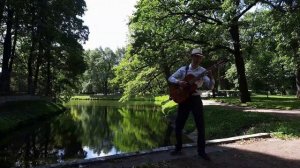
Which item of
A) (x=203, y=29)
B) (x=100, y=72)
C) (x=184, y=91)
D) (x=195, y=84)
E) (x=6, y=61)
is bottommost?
(x=184, y=91)

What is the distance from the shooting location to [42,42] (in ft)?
122

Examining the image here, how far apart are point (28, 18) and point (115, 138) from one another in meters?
18.0

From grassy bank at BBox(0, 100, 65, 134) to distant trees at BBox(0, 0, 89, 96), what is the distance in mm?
2356

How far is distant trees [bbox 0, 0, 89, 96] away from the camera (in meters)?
35.1

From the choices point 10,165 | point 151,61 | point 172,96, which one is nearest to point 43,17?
point 151,61

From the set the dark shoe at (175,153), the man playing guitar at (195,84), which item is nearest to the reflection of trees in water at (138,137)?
the dark shoe at (175,153)

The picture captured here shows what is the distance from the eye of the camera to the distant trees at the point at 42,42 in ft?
115

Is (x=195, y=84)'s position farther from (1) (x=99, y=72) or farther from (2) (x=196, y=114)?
(1) (x=99, y=72)

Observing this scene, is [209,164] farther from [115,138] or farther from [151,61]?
[151,61]

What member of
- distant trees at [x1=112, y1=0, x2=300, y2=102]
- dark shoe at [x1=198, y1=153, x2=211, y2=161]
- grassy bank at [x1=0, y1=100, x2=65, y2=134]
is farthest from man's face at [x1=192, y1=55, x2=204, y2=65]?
distant trees at [x1=112, y1=0, x2=300, y2=102]

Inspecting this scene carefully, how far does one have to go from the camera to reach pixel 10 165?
1388 centimetres

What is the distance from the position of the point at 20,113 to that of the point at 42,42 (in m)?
11.8

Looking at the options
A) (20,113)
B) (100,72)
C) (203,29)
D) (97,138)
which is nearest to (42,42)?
(20,113)

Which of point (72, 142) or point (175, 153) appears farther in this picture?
point (72, 142)
